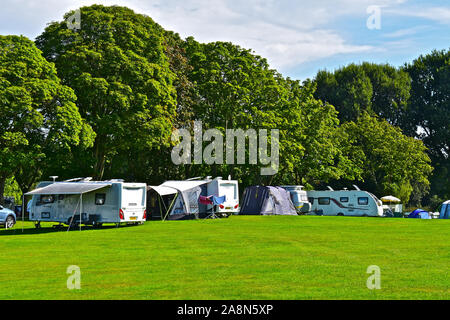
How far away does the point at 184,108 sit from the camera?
4119 centimetres

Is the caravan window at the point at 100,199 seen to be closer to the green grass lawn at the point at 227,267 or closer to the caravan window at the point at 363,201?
the green grass lawn at the point at 227,267

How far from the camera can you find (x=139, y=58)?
35500 mm

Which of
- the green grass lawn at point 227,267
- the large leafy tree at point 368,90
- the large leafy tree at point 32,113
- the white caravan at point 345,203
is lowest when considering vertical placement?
the white caravan at point 345,203

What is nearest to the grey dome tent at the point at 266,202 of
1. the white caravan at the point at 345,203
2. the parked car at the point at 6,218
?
the white caravan at the point at 345,203

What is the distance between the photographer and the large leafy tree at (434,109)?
58.3 m

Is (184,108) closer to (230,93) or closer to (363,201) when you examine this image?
(230,93)

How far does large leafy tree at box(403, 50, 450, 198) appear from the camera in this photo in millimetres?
58281

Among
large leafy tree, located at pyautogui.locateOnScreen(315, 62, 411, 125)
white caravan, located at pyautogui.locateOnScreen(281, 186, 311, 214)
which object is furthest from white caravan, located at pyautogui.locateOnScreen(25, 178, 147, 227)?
large leafy tree, located at pyautogui.locateOnScreen(315, 62, 411, 125)

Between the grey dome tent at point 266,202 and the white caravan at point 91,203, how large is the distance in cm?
1381

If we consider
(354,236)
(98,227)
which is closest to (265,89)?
(98,227)

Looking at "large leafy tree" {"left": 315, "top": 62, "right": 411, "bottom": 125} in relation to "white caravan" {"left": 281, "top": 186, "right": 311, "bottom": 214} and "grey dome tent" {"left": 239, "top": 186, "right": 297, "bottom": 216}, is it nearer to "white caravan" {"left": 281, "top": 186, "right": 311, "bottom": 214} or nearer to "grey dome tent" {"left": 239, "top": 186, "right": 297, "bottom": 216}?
"white caravan" {"left": 281, "top": 186, "right": 311, "bottom": 214}

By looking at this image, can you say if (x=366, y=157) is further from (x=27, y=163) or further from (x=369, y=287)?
(x=369, y=287)

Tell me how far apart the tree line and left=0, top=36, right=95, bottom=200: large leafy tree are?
7cm
